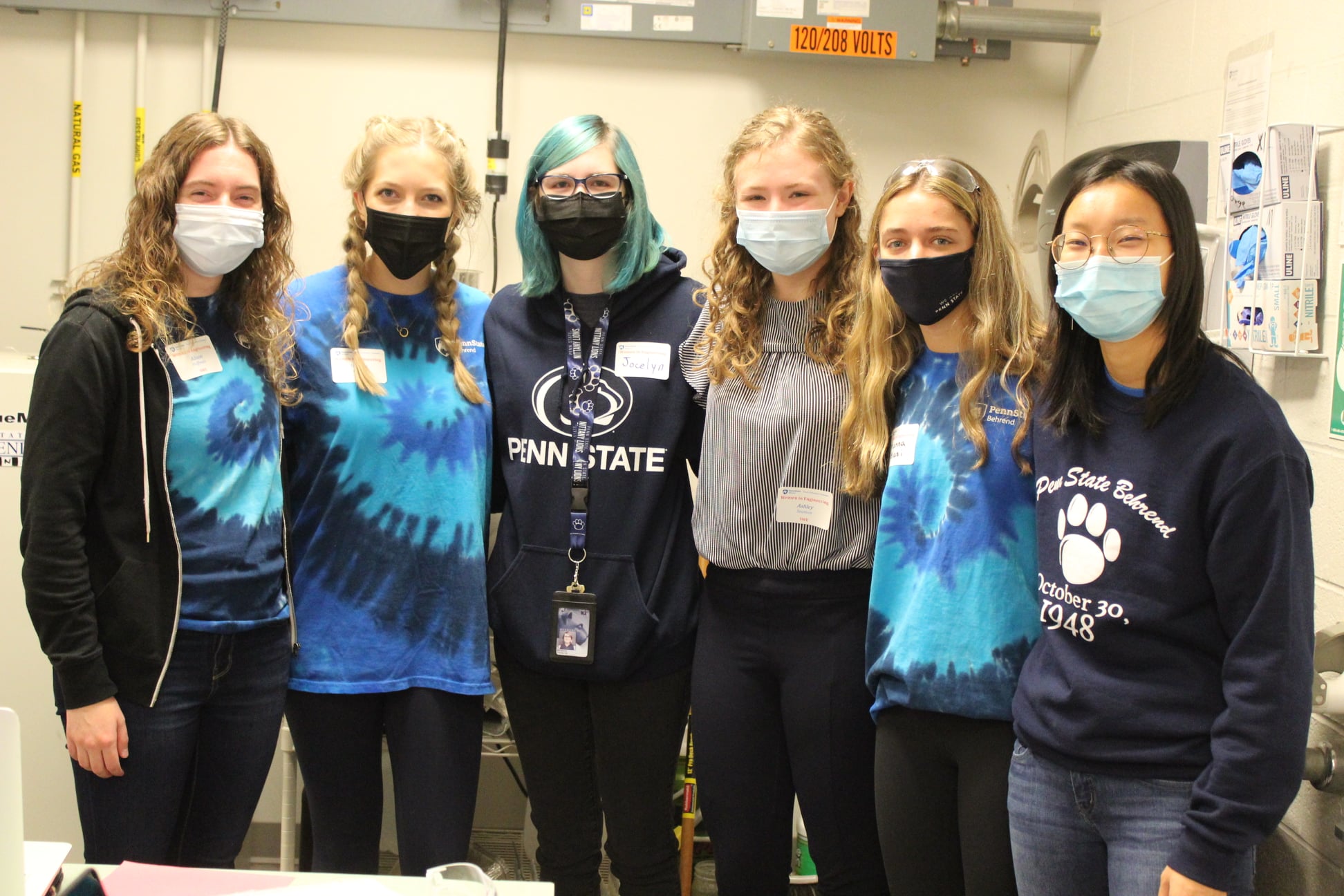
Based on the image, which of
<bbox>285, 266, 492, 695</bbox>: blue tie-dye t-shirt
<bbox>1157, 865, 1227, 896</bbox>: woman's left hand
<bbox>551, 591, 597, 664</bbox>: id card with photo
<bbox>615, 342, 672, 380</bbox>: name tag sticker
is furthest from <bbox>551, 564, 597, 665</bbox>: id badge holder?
<bbox>1157, 865, 1227, 896</bbox>: woman's left hand

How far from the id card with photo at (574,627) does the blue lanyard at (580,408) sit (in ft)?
0.19

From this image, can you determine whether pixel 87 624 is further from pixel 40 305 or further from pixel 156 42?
pixel 156 42

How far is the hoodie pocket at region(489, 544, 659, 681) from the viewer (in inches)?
75.4

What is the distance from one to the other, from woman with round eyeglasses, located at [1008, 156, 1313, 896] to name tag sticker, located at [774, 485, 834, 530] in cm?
38

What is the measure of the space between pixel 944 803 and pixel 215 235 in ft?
4.81

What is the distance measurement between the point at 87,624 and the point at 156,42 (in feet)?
7.38

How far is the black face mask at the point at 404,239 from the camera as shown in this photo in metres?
1.89

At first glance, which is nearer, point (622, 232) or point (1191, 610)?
point (1191, 610)

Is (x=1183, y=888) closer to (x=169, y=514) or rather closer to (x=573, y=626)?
(x=573, y=626)

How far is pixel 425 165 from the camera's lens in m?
1.92

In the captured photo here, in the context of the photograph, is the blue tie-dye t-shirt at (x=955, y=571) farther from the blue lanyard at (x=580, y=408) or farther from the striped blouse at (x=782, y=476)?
the blue lanyard at (x=580, y=408)

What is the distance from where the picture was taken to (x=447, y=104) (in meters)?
3.29

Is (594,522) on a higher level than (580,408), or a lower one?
lower

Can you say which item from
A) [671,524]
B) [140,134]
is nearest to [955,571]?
[671,524]
